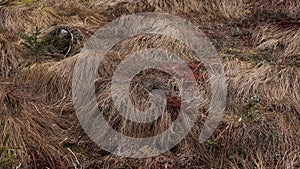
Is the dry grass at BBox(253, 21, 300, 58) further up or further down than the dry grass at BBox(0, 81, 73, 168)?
further up

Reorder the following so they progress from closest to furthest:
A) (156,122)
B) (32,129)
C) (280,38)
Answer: (32,129) < (156,122) < (280,38)

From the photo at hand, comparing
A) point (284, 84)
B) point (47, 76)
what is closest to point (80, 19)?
point (47, 76)

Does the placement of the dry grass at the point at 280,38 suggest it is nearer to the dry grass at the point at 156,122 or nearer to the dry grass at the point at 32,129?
the dry grass at the point at 156,122

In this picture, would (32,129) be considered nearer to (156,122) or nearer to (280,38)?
(156,122)

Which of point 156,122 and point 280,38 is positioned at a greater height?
point 280,38

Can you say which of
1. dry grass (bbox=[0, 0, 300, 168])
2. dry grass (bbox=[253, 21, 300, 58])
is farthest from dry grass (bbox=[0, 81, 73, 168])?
dry grass (bbox=[253, 21, 300, 58])

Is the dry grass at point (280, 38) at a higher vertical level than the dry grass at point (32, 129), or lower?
higher

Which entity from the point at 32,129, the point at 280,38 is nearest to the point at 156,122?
the point at 32,129

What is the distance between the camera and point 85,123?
394 cm

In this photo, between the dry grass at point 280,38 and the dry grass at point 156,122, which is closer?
the dry grass at point 156,122

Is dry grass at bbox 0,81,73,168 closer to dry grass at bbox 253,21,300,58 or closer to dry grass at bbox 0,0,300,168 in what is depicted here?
dry grass at bbox 0,0,300,168

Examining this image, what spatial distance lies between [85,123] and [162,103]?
26.9 inches

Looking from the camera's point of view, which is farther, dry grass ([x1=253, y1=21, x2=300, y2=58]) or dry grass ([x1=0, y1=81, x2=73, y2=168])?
dry grass ([x1=253, y1=21, x2=300, y2=58])

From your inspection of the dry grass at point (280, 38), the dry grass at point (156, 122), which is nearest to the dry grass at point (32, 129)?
the dry grass at point (156, 122)
